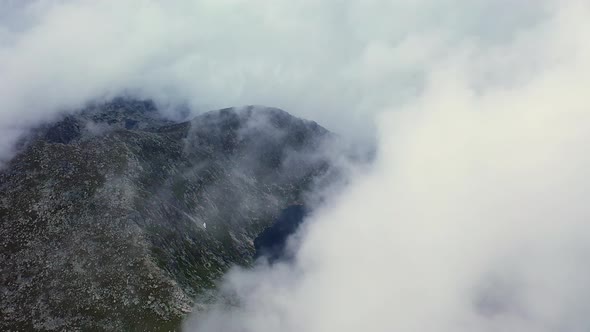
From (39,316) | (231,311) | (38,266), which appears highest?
(231,311)

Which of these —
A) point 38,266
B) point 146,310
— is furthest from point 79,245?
point 146,310

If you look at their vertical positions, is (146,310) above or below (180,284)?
below

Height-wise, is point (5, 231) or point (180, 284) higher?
point (180, 284)

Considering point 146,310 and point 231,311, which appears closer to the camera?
point 146,310

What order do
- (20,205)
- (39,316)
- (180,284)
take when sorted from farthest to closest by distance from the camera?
(20,205) → (180,284) → (39,316)

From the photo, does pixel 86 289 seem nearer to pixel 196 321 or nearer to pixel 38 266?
pixel 38 266

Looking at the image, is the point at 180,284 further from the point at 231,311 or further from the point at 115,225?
the point at 115,225

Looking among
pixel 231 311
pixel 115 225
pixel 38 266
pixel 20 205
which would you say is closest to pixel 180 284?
pixel 231 311

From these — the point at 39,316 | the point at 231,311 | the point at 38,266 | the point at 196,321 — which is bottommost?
the point at 39,316

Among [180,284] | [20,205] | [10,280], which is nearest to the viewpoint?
[10,280]
